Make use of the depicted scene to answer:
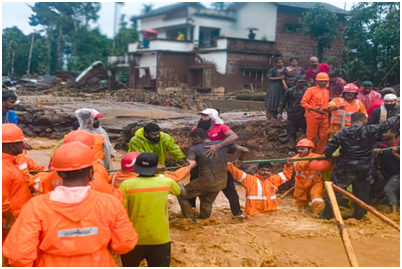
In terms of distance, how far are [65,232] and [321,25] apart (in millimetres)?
13214

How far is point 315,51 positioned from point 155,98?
680cm

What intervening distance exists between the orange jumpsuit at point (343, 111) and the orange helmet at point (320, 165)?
137 centimetres

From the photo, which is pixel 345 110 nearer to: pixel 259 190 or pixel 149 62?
pixel 259 190

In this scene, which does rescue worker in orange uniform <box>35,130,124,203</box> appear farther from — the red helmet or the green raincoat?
the green raincoat

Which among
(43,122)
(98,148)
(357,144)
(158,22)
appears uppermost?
(158,22)

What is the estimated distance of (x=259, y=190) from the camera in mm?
5828

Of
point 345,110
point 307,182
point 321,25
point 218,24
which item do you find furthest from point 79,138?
point 218,24

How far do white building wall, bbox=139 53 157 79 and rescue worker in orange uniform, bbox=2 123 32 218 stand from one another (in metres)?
19.0

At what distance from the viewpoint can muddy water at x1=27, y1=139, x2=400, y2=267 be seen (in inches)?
178

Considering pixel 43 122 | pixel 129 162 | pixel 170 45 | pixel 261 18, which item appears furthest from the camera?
pixel 170 45

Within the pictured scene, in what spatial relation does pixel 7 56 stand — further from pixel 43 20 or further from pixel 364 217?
pixel 364 217

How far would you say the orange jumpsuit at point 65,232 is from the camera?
2551 millimetres

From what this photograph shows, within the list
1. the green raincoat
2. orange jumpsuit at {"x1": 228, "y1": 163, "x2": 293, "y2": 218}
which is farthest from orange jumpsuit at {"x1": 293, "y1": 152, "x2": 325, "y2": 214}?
the green raincoat

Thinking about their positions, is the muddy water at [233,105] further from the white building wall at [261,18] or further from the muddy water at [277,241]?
the muddy water at [277,241]
